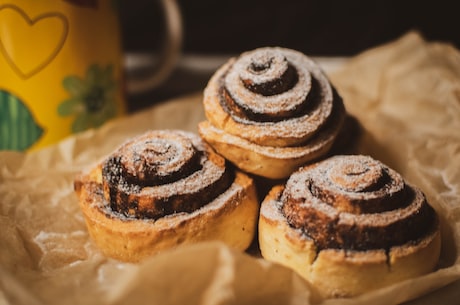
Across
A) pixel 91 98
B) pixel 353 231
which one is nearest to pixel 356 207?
pixel 353 231

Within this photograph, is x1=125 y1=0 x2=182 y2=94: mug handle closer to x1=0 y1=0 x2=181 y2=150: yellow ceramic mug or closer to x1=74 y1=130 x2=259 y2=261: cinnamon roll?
x1=0 y1=0 x2=181 y2=150: yellow ceramic mug

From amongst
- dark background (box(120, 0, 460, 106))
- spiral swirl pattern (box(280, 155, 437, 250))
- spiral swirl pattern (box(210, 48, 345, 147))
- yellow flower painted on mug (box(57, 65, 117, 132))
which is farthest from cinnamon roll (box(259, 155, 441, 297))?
dark background (box(120, 0, 460, 106))

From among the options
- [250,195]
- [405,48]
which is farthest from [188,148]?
[405,48]

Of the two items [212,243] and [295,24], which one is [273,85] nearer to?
[212,243]

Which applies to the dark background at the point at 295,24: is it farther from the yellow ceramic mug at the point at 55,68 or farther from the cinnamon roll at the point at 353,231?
the cinnamon roll at the point at 353,231

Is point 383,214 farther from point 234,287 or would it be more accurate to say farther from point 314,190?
point 234,287

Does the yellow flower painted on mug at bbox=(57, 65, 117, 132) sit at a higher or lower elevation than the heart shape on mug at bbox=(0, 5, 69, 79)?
lower
